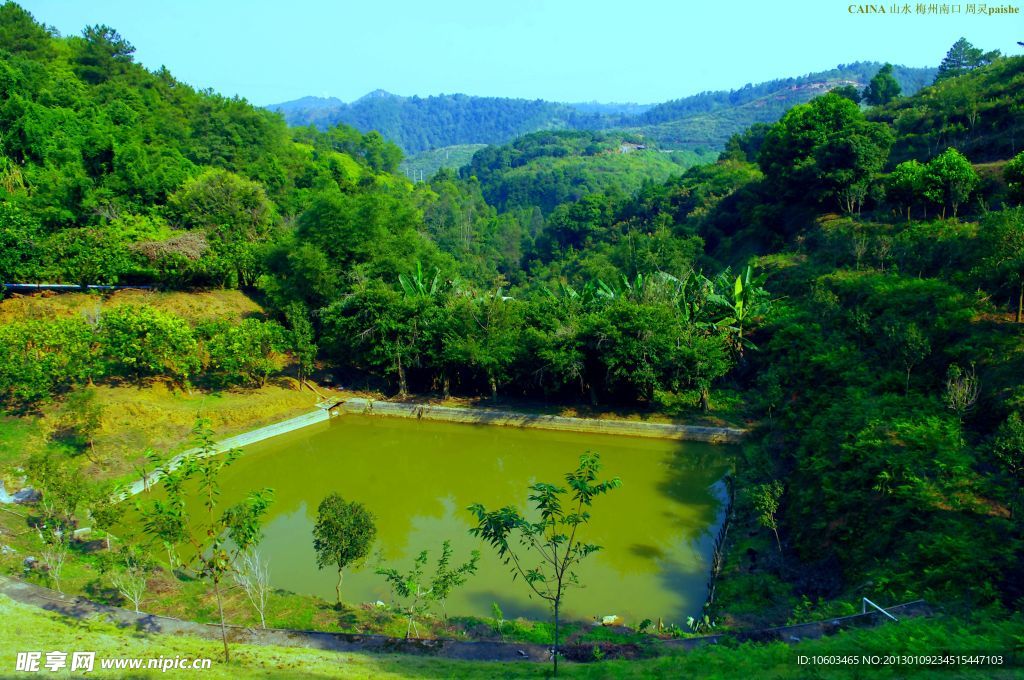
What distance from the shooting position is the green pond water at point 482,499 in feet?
35.8

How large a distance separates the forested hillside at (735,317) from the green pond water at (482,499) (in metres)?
1.13

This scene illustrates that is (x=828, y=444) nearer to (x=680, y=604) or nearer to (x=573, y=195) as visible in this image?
(x=680, y=604)

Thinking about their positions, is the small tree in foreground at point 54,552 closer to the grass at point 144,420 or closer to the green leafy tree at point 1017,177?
the grass at point 144,420

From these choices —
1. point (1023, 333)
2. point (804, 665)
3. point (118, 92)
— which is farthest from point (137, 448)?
point (118, 92)

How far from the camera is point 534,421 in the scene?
18781 millimetres

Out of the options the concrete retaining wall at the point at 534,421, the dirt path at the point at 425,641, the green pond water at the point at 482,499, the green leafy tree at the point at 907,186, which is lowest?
the green pond water at the point at 482,499

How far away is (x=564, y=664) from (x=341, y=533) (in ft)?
11.9

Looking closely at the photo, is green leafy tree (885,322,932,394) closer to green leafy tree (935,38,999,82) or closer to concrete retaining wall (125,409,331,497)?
concrete retaining wall (125,409,331,497)

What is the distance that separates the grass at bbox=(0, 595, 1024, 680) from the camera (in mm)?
6566

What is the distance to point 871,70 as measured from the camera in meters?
150

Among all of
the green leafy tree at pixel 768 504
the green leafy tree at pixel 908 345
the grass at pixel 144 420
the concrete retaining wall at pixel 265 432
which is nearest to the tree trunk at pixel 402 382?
the concrete retaining wall at pixel 265 432

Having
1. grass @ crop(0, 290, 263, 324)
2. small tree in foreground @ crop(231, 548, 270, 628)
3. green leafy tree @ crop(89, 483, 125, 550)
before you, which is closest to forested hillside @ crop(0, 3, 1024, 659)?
grass @ crop(0, 290, 263, 324)

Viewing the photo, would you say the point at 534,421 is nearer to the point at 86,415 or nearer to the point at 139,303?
the point at 86,415

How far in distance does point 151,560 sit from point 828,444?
1217cm
